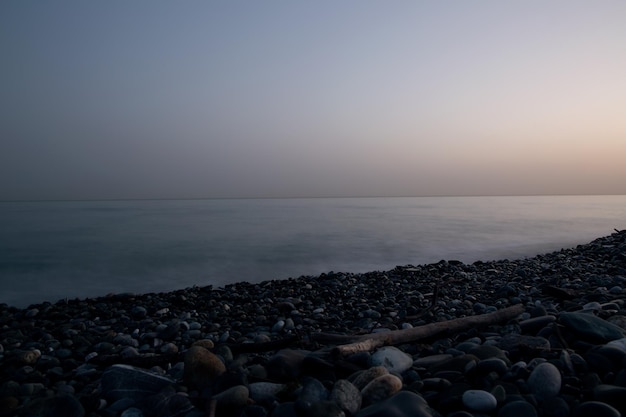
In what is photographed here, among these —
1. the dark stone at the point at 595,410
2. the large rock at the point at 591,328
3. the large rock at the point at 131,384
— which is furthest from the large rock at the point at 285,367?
the large rock at the point at 591,328

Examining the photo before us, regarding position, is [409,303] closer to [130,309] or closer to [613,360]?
[613,360]

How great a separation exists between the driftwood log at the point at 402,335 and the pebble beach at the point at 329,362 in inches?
0.8

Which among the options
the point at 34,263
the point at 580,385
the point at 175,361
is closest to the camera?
the point at 580,385

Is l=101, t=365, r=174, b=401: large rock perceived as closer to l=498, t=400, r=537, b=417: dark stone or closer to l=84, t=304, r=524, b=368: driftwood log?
l=84, t=304, r=524, b=368: driftwood log

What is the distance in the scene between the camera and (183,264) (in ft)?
48.7

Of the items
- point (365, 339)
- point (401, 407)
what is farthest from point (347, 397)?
point (365, 339)

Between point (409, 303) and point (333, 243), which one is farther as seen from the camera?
point (333, 243)

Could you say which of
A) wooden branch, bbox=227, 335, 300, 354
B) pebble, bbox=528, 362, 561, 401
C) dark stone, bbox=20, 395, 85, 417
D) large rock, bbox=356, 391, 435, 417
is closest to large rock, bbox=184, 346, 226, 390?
dark stone, bbox=20, 395, 85, 417

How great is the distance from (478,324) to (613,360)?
4.68ft

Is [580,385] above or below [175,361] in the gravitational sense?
above

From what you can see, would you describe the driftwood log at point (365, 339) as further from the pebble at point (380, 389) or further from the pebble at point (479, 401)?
the pebble at point (479, 401)

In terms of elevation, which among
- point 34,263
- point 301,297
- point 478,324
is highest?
point 478,324

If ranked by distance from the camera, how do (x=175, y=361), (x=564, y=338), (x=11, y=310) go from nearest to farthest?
1. (x=564, y=338)
2. (x=175, y=361)
3. (x=11, y=310)

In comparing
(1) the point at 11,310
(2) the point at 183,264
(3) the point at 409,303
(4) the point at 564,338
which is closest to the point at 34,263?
(2) the point at 183,264
